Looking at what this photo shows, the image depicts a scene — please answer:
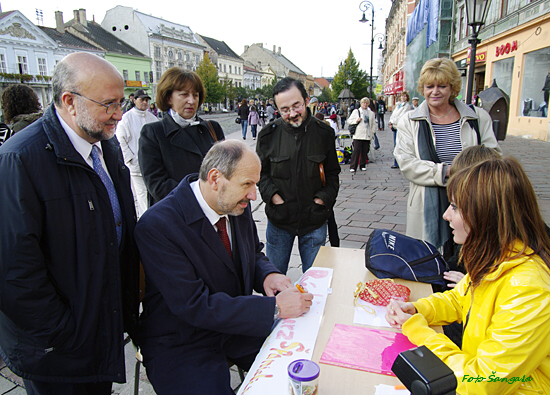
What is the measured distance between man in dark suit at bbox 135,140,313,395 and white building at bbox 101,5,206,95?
51322 mm

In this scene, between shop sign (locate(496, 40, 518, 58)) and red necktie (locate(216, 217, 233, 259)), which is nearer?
red necktie (locate(216, 217, 233, 259))

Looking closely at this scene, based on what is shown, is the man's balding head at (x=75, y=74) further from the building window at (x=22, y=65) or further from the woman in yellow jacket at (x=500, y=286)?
the building window at (x=22, y=65)

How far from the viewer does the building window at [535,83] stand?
12.3m

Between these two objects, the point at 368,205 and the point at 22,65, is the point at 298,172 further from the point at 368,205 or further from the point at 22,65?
the point at 22,65

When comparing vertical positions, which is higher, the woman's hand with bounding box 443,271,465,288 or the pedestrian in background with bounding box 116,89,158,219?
the pedestrian in background with bounding box 116,89,158,219

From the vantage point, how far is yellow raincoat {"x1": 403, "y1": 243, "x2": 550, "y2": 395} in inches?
45.7

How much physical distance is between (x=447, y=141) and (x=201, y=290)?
7.30 ft

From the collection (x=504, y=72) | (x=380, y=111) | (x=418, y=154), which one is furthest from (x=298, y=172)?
(x=380, y=111)

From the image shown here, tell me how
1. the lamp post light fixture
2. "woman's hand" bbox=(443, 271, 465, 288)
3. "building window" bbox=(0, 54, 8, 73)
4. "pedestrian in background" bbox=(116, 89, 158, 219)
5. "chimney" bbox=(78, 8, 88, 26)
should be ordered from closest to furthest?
"woman's hand" bbox=(443, 271, 465, 288), "pedestrian in background" bbox=(116, 89, 158, 219), the lamp post light fixture, "building window" bbox=(0, 54, 8, 73), "chimney" bbox=(78, 8, 88, 26)

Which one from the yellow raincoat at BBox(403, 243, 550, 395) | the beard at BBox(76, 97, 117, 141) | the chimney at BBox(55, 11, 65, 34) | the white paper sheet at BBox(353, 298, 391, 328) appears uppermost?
the chimney at BBox(55, 11, 65, 34)

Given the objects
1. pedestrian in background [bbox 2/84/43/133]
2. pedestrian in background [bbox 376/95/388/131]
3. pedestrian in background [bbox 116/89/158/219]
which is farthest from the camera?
pedestrian in background [bbox 376/95/388/131]

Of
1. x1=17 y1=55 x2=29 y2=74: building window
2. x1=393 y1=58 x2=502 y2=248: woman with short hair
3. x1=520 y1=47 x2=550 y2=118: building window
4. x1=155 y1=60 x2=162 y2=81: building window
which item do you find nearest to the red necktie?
x1=393 y1=58 x2=502 y2=248: woman with short hair

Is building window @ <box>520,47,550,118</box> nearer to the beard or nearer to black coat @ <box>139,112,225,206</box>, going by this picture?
black coat @ <box>139,112,225,206</box>

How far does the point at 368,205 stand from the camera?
6457 mm
